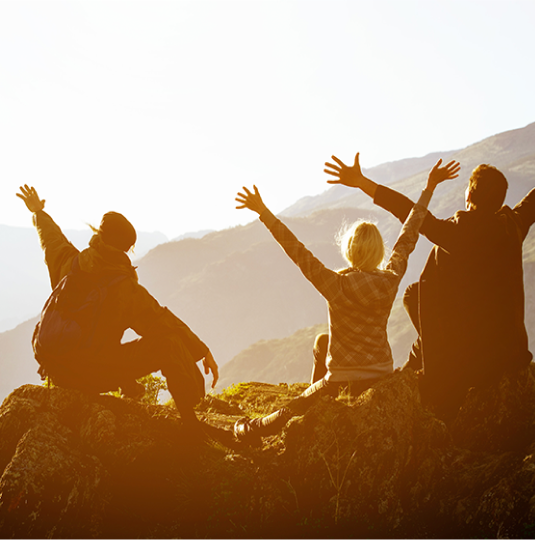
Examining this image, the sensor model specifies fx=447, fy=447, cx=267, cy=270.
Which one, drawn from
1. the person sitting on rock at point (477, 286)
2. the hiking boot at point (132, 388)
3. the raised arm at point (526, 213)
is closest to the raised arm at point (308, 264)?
the person sitting on rock at point (477, 286)

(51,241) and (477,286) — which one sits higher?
(51,241)

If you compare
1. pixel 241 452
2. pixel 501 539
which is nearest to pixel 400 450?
pixel 501 539

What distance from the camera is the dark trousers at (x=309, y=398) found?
173 inches

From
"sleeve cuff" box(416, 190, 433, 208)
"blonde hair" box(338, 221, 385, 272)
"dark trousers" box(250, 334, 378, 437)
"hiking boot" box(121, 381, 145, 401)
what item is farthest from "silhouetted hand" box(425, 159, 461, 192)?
"hiking boot" box(121, 381, 145, 401)

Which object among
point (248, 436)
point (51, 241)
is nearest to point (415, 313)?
point (248, 436)

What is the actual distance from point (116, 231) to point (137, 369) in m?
1.45

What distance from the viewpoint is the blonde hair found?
4.22 m

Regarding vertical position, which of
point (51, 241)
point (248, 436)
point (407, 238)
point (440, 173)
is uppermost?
point (51, 241)

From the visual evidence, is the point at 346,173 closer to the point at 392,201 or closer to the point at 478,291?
the point at 392,201

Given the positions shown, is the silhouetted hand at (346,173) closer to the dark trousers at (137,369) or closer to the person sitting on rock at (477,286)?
the person sitting on rock at (477,286)

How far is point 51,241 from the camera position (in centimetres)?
499

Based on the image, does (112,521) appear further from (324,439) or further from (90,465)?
(324,439)

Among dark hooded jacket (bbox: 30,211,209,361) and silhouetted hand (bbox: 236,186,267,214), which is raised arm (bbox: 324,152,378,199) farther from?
dark hooded jacket (bbox: 30,211,209,361)

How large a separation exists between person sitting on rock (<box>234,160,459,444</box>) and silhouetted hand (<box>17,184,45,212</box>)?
2.47 meters
